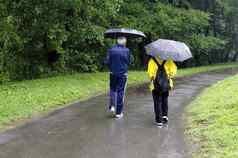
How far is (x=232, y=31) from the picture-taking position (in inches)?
1626

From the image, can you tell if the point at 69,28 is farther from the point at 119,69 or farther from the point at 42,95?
the point at 119,69

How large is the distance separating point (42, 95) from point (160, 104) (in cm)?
413

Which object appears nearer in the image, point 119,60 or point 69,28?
point 119,60

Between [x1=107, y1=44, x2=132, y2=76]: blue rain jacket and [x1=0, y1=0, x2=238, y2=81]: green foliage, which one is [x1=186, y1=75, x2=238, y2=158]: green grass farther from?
[x1=0, y1=0, x2=238, y2=81]: green foliage

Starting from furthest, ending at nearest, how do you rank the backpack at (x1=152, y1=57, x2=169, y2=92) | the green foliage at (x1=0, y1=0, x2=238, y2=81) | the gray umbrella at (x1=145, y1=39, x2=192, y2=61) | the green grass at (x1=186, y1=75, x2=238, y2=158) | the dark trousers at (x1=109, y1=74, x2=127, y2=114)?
1. the green foliage at (x1=0, y1=0, x2=238, y2=81)
2. the dark trousers at (x1=109, y1=74, x2=127, y2=114)
3. the backpack at (x1=152, y1=57, x2=169, y2=92)
4. the gray umbrella at (x1=145, y1=39, x2=192, y2=61)
5. the green grass at (x1=186, y1=75, x2=238, y2=158)

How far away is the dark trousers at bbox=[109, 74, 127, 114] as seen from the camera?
35.9 feet

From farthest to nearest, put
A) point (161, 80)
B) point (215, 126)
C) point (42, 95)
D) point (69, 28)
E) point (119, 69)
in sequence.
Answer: point (69, 28), point (42, 95), point (119, 69), point (161, 80), point (215, 126)

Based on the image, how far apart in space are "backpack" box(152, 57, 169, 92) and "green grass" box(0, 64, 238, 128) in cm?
290

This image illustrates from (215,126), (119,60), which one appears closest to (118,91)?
(119,60)

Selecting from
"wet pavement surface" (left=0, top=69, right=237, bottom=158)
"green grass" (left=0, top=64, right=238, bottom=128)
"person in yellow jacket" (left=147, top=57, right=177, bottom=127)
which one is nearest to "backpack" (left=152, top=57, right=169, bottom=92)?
"person in yellow jacket" (left=147, top=57, right=177, bottom=127)

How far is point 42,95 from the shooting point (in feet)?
43.6

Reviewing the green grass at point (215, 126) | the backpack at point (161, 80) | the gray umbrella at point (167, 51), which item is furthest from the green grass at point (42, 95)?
the green grass at point (215, 126)

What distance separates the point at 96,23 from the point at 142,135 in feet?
42.0

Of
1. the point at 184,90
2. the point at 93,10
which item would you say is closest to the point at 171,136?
the point at 184,90
